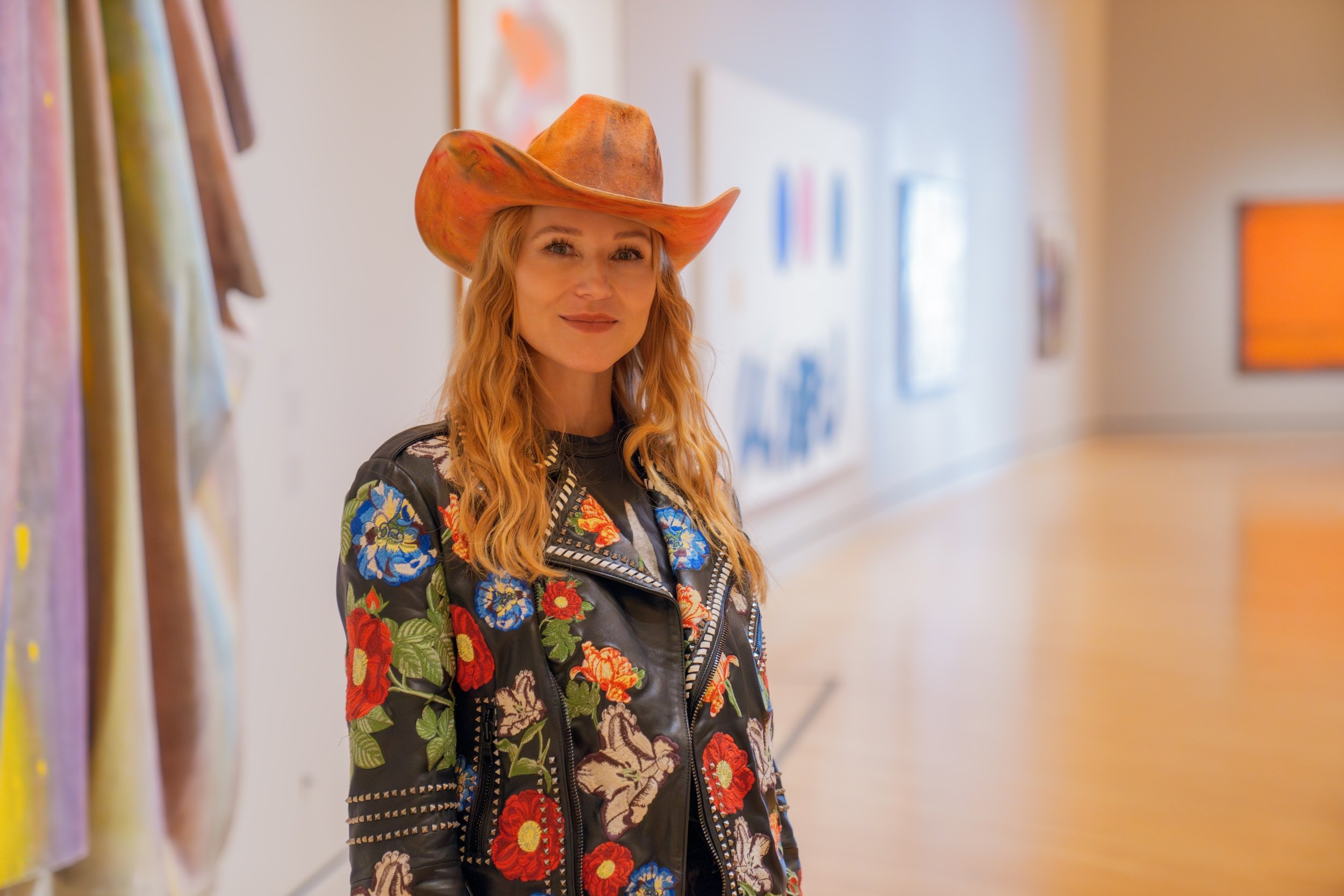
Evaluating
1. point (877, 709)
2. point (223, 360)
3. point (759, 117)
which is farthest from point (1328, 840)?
point (759, 117)

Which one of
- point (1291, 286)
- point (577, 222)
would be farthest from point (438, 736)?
point (1291, 286)

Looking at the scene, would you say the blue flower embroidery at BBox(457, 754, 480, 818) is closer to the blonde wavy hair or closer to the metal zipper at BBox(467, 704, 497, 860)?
the metal zipper at BBox(467, 704, 497, 860)

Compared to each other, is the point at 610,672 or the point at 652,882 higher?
the point at 610,672

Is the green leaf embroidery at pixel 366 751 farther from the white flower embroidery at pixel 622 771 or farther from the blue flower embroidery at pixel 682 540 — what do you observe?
the blue flower embroidery at pixel 682 540

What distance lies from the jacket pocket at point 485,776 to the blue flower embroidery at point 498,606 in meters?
0.09

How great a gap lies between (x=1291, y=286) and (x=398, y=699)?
1719cm

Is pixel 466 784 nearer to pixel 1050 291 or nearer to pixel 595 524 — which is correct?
pixel 595 524

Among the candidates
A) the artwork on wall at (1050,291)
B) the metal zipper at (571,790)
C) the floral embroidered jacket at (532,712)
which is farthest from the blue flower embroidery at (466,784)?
the artwork on wall at (1050,291)

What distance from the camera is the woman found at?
1.31 meters

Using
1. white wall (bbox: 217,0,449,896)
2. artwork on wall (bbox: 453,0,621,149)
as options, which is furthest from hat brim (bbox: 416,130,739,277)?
artwork on wall (bbox: 453,0,621,149)

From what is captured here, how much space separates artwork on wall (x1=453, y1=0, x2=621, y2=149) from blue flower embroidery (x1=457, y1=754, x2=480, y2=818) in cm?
239

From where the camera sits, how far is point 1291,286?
→ 52.7 feet

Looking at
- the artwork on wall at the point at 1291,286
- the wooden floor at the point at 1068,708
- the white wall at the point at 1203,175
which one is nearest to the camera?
the wooden floor at the point at 1068,708

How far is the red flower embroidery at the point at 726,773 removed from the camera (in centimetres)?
144
